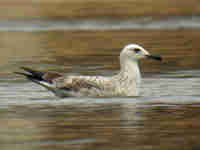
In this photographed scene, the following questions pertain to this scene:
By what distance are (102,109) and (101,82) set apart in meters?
1.39

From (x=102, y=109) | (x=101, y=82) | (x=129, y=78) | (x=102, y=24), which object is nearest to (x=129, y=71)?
(x=129, y=78)

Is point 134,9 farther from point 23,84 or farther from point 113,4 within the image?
A: point 23,84

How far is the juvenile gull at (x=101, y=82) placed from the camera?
45.5 feet

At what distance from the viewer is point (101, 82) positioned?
13.9 metres

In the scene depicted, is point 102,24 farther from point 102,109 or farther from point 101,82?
point 102,109

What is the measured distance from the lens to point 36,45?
81.6 ft

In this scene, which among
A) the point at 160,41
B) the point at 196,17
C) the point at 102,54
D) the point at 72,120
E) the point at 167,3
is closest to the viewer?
the point at 72,120

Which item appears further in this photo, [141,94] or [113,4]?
[113,4]

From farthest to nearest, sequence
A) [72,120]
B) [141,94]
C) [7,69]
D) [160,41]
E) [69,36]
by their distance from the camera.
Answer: [69,36] < [160,41] < [7,69] < [141,94] < [72,120]

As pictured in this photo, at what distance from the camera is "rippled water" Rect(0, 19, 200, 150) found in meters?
10.1

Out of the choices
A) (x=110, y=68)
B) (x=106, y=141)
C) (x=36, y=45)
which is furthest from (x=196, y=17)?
(x=106, y=141)

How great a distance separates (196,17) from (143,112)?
19.6 meters

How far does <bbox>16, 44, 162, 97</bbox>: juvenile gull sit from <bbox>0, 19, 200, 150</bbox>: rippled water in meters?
0.21

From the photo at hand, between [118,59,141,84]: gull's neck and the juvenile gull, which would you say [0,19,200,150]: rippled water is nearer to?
the juvenile gull
